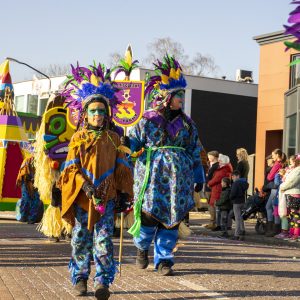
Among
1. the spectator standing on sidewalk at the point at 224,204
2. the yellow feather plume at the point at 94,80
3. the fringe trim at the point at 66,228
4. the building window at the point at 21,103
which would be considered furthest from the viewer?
the building window at the point at 21,103

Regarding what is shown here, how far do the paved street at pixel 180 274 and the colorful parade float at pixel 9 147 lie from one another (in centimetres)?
233

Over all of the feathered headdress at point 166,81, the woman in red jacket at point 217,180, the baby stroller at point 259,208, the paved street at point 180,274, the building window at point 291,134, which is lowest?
the paved street at point 180,274

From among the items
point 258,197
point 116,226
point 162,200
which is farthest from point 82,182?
point 258,197

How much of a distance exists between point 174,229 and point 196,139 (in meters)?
1.06

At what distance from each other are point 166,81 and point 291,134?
50.1 feet

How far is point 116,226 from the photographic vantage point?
13172 millimetres

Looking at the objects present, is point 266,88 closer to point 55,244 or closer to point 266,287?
point 55,244

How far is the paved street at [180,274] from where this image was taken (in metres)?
6.99

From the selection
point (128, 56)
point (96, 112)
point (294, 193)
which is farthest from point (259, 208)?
point (96, 112)

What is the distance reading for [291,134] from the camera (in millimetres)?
23703

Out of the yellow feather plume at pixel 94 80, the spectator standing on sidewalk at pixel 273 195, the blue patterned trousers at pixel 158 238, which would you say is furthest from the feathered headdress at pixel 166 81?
the spectator standing on sidewalk at pixel 273 195

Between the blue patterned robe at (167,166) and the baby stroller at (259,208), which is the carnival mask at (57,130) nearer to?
the blue patterned robe at (167,166)

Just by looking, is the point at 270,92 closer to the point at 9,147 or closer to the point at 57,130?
the point at 9,147

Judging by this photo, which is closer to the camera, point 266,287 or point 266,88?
point 266,287
